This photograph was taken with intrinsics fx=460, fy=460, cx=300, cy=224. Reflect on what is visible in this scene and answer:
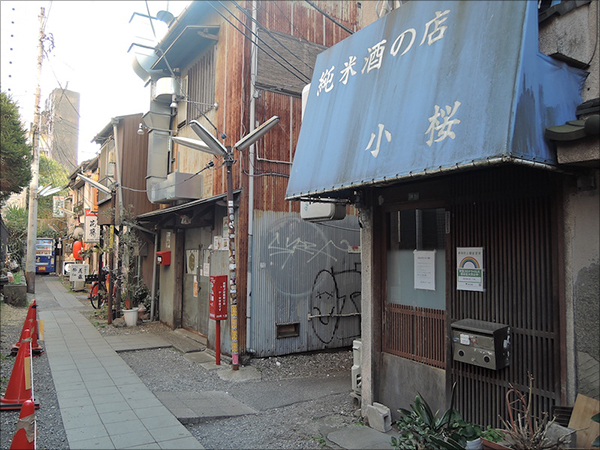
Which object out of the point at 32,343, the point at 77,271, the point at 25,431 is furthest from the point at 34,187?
the point at 25,431

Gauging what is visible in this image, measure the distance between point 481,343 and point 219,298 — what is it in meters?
6.13

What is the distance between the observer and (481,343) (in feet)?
15.2

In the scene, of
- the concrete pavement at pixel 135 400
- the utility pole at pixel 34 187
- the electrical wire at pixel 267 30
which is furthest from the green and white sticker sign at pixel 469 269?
the utility pole at pixel 34 187

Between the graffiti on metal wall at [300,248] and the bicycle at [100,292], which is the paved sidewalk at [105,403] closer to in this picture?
the graffiti on metal wall at [300,248]

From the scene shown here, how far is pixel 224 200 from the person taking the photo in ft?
33.1

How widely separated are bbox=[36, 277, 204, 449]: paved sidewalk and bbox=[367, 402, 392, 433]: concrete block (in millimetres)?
2168

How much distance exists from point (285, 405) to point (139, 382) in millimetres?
2857

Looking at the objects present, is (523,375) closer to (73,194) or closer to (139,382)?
(139,382)

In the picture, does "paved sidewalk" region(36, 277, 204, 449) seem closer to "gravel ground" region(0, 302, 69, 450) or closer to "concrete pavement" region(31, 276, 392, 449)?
"concrete pavement" region(31, 276, 392, 449)

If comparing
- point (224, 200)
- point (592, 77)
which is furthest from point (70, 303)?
point (592, 77)

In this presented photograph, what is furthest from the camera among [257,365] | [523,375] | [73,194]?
[73,194]

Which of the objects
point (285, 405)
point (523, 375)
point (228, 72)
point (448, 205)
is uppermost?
point (228, 72)

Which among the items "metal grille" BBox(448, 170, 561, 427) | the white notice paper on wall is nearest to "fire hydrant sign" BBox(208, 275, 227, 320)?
the white notice paper on wall

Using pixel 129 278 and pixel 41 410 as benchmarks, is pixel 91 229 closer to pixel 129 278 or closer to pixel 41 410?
pixel 129 278
